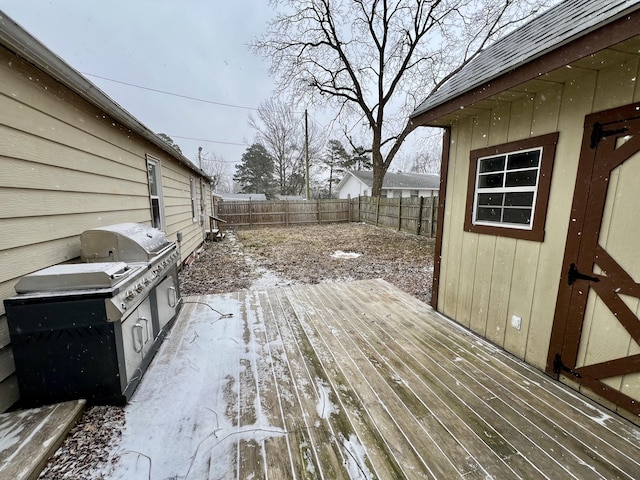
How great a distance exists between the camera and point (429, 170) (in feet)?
132

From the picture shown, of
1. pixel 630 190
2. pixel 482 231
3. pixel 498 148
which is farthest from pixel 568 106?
pixel 482 231

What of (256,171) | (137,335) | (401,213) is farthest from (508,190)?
(256,171)

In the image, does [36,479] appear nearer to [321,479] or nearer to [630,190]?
[321,479]

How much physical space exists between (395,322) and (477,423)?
1598 mm

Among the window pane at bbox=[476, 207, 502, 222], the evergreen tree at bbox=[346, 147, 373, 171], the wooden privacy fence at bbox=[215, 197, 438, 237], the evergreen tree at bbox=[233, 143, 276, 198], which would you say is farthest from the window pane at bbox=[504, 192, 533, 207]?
the evergreen tree at bbox=[233, 143, 276, 198]

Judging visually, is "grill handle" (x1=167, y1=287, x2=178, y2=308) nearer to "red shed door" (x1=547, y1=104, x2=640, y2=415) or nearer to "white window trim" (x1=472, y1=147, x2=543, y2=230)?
"white window trim" (x1=472, y1=147, x2=543, y2=230)

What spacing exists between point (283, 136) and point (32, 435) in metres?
25.4

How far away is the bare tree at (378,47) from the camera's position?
12.0 m

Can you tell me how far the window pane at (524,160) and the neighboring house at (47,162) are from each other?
12.8ft

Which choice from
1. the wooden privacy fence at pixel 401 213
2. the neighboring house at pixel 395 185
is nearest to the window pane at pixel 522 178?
the wooden privacy fence at pixel 401 213

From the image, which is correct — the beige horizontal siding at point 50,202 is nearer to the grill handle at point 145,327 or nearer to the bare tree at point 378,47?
the grill handle at point 145,327

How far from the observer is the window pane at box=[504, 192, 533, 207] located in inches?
100

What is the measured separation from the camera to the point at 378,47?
44.7 ft

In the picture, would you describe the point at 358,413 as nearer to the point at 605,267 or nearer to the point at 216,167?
the point at 605,267
